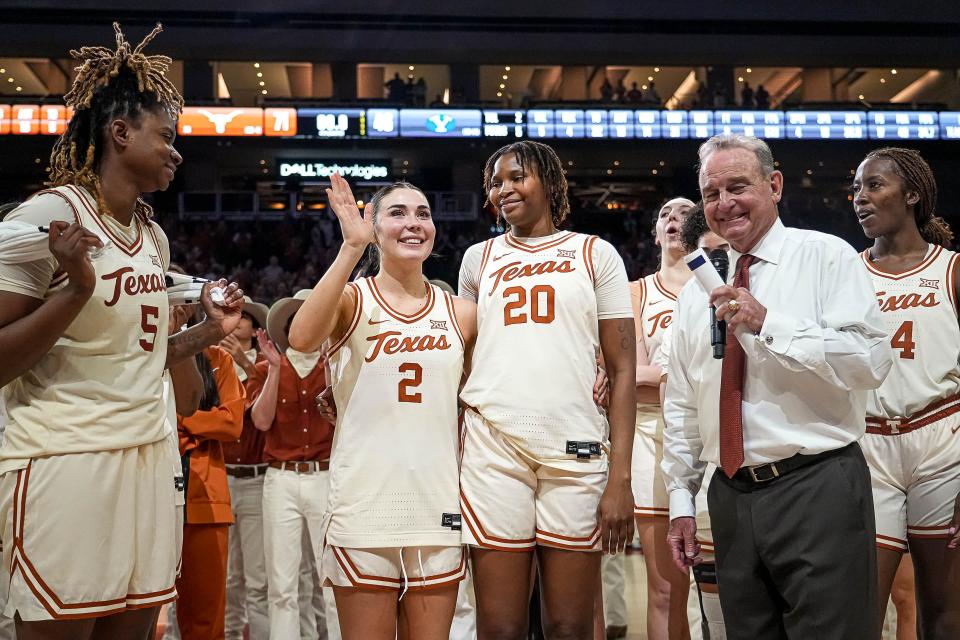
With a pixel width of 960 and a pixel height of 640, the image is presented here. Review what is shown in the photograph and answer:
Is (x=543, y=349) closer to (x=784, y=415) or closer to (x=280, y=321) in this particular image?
(x=784, y=415)

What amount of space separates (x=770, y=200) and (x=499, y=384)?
3.44 feet

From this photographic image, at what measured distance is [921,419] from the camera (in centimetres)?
352

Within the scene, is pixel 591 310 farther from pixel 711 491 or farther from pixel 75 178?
pixel 75 178

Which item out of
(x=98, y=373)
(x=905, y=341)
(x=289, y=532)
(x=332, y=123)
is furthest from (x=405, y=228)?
(x=332, y=123)

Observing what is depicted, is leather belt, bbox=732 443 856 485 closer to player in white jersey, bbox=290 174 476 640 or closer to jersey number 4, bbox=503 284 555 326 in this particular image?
jersey number 4, bbox=503 284 555 326

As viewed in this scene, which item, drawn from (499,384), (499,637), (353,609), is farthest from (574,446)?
(353,609)

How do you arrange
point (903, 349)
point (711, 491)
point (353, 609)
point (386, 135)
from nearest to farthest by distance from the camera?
point (711, 491) → point (353, 609) → point (903, 349) → point (386, 135)

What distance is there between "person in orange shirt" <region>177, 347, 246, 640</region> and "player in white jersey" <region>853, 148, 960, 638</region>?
2.98 m

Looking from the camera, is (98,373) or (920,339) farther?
(920,339)

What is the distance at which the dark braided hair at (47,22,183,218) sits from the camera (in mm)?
2627

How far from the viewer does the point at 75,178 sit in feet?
8.58

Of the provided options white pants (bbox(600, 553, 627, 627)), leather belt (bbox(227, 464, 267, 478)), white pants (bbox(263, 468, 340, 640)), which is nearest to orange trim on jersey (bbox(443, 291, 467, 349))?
white pants (bbox(263, 468, 340, 640))

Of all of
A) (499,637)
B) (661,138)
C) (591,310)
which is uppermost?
(661,138)

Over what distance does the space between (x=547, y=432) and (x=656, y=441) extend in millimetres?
1487
